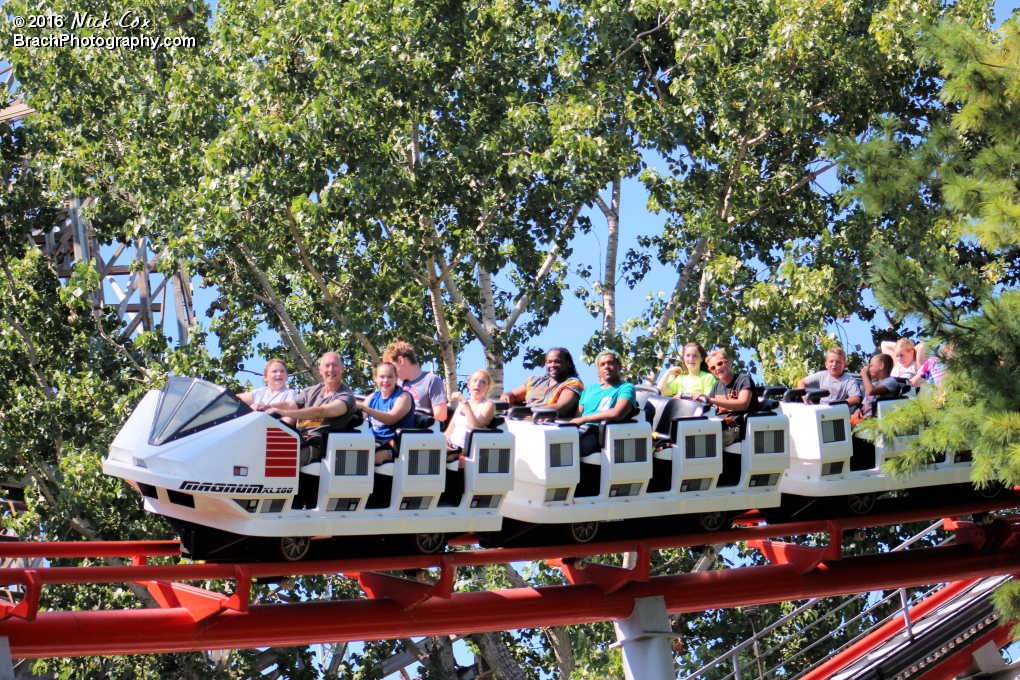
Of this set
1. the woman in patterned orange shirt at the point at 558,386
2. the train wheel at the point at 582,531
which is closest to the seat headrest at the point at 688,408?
the woman in patterned orange shirt at the point at 558,386

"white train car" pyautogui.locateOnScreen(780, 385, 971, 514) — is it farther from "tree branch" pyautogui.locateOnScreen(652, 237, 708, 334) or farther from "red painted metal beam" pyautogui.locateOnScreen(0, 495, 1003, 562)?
"tree branch" pyautogui.locateOnScreen(652, 237, 708, 334)

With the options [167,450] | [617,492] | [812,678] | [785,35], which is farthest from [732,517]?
[785,35]

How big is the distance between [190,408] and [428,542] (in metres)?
1.81

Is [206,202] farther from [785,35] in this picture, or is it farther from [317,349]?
[785,35]

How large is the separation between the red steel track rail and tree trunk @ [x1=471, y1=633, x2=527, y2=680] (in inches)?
241

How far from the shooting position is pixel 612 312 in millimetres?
17031

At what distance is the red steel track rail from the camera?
7492 millimetres

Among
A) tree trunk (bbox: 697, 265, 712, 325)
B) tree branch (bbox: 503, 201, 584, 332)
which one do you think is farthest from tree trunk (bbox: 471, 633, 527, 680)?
tree trunk (bbox: 697, 265, 712, 325)

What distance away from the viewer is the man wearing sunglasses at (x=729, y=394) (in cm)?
897

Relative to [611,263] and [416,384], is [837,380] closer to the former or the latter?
[416,384]

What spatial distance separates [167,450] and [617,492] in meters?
2.85

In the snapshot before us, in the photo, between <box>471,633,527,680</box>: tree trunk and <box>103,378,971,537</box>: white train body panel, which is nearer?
<box>103,378,971,537</box>: white train body panel

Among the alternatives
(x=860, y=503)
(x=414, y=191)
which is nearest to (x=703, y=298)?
(x=414, y=191)

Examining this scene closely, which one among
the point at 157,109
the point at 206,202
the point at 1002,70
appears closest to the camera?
the point at 1002,70
